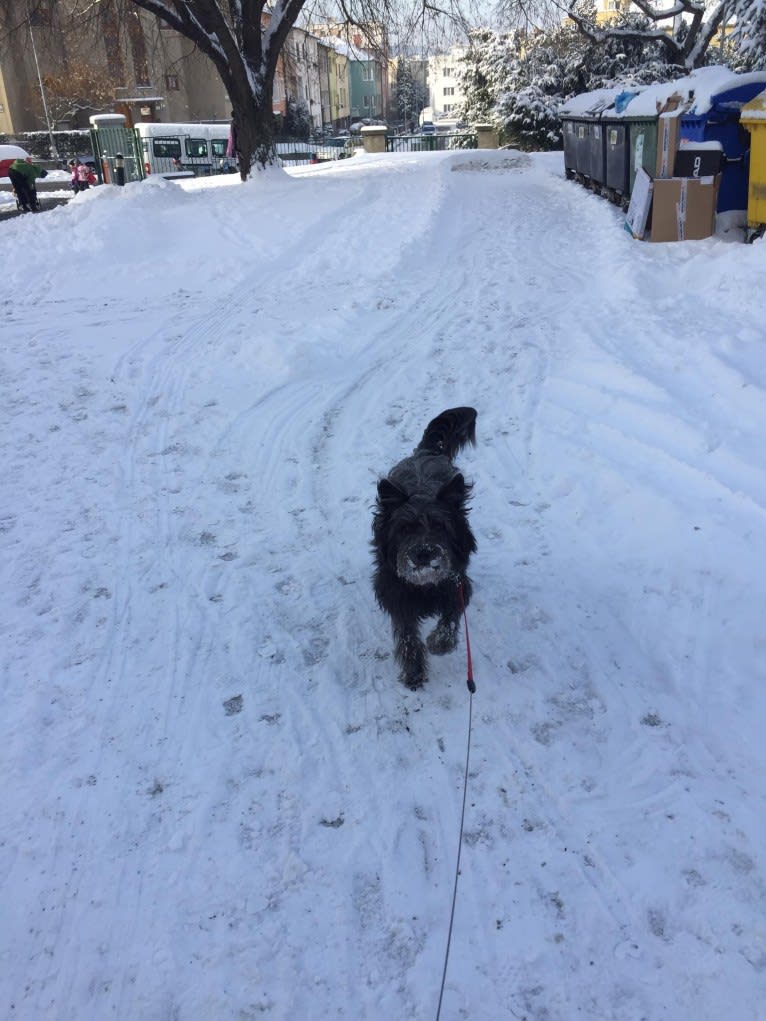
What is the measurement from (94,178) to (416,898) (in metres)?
33.4

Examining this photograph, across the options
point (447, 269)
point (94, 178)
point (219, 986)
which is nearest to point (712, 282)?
point (447, 269)

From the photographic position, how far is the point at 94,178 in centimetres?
2977

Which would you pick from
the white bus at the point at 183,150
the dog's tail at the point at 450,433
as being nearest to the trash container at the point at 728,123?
the dog's tail at the point at 450,433

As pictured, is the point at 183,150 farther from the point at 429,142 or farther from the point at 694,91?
the point at 694,91

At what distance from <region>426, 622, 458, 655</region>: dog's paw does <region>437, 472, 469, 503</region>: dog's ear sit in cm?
75

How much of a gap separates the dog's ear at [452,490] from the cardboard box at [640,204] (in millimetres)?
11051

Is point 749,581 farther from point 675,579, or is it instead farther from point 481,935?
point 481,935

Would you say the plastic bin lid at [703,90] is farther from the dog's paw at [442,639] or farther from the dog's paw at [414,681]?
the dog's paw at [414,681]

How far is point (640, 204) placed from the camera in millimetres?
12844

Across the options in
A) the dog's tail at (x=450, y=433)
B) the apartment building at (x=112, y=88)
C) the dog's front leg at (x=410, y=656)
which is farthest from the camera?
the apartment building at (x=112, y=88)

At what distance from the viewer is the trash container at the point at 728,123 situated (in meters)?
11.3

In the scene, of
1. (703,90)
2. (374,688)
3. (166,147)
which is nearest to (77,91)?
(166,147)

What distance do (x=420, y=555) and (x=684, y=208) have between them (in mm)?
11131

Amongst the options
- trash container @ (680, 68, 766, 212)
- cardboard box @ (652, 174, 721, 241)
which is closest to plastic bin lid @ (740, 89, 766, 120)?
trash container @ (680, 68, 766, 212)
